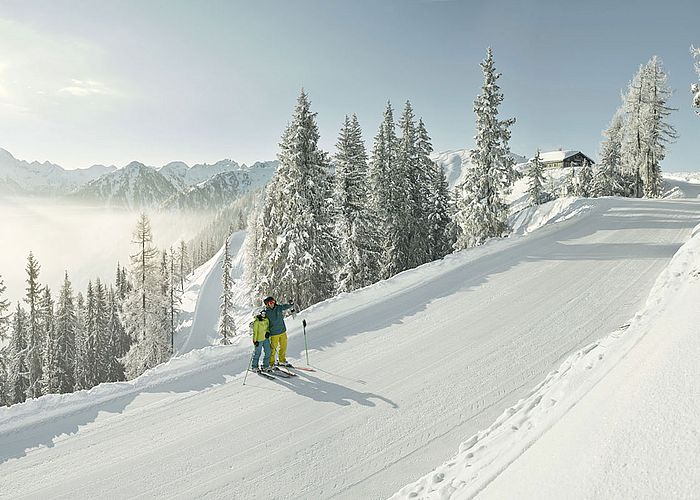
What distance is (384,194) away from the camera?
29.1 m

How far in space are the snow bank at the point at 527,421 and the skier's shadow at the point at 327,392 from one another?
6.46ft

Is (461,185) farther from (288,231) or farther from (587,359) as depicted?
(587,359)

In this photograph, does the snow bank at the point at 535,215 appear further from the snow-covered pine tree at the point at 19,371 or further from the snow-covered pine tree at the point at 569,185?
the snow-covered pine tree at the point at 19,371

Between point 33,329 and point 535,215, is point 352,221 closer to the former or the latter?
point 535,215

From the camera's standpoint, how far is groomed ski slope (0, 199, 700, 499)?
571 centimetres

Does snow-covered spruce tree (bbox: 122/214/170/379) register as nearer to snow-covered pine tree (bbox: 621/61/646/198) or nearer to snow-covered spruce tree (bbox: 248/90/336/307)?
snow-covered spruce tree (bbox: 248/90/336/307)

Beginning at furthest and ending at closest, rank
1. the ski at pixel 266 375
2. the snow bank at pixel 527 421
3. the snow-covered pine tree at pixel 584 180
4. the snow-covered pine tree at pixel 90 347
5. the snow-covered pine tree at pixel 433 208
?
the snow-covered pine tree at pixel 584 180 → the snow-covered pine tree at pixel 90 347 → the snow-covered pine tree at pixel 433 208 → the ski at pixel 266 375 → the snow bank at pixel 527 421

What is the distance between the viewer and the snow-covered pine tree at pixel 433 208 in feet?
101

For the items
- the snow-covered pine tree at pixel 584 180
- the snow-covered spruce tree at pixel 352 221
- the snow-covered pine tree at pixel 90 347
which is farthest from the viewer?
the snow-covered pine tree at pixel 584 180

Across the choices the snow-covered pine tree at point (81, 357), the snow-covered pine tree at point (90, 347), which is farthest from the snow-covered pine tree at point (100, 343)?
the snow-covered pine tree at point (81, 357)

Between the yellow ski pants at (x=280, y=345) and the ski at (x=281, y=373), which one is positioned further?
the yellow ski pants at (x=280, y=345)

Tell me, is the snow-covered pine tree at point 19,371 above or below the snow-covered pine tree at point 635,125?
below

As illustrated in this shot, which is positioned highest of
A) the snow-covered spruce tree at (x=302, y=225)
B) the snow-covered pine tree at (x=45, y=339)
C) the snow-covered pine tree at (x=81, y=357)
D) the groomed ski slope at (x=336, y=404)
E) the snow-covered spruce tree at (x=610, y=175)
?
the snow-covered spruce tree at (x=610, y=175)

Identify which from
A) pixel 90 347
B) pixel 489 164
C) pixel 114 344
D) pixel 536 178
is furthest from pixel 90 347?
pixel 536 178
